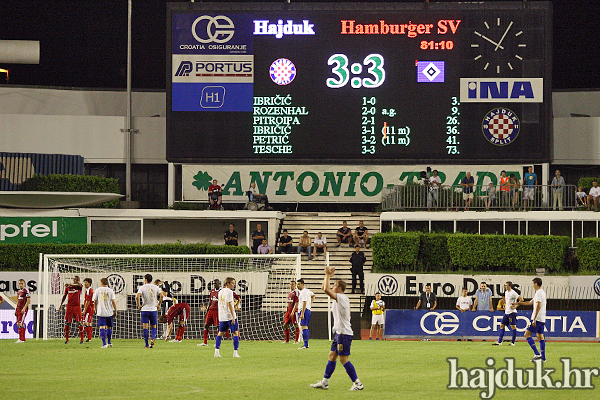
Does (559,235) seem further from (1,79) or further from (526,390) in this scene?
(1,79)

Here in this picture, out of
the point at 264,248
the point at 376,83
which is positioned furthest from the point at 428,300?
the point at 376,83

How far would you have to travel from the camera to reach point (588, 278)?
90.9 ft

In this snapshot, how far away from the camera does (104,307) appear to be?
1928cm

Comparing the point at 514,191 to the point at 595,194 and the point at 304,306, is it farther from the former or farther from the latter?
the point at 304,306

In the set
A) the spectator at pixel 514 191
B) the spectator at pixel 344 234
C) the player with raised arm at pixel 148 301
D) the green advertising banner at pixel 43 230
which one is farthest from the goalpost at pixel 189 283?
the spectator at pixel 514 191

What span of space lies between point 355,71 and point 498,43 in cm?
499

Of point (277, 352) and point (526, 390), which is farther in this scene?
point (277, 352)

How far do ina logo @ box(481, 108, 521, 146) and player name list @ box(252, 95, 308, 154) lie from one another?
649 cm

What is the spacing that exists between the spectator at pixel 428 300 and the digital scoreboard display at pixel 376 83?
5.46m

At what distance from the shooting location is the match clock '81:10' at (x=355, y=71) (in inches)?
1150

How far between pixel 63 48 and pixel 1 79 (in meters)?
3.47

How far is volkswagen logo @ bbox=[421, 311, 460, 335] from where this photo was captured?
2422 cm

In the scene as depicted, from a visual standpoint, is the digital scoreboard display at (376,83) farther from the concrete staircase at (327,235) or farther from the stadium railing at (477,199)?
the concrete staircase at (327,235)

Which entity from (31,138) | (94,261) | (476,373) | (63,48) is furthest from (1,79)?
(476,373)
